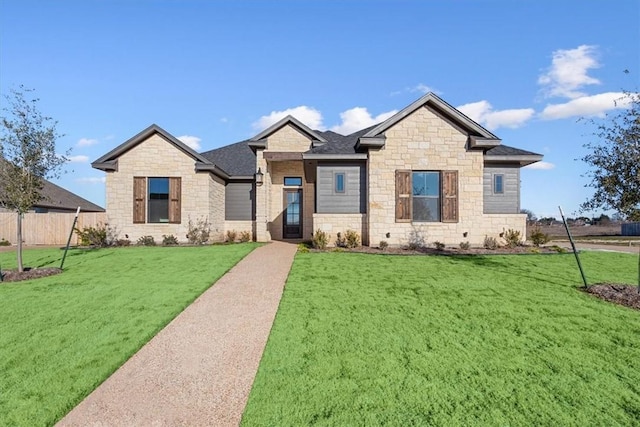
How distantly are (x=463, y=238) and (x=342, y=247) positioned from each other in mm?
4951

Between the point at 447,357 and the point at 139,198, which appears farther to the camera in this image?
the point at 139,198

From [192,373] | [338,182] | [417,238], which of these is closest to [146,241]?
[338,182]

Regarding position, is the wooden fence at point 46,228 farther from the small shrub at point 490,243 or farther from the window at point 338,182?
the small shrub at point 490,243

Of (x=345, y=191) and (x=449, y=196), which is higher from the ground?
(x=345, y=191)

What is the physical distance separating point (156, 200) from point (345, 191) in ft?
29.4

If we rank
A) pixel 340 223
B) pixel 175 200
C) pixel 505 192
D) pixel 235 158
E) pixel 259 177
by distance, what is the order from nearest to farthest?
1. pixel 340 223
2. pixel 505 192
3. pixel 175 200
4. pixel 259 177
5. pixel 235 158

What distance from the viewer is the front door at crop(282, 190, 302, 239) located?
57.7ft

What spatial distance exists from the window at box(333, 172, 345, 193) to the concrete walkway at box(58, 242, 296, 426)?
7992mm

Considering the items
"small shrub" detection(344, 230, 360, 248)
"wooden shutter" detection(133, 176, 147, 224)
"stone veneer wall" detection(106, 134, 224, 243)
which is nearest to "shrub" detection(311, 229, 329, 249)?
"small shrub" detection(344, 230, 360, 248)

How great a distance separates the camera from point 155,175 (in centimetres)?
1529

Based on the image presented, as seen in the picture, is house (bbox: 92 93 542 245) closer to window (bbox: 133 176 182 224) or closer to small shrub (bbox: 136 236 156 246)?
window (bbox: 133 176 182 224)

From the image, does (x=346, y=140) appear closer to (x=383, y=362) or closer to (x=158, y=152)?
(x=158, y=152)

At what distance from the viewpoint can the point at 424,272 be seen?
8594 mm

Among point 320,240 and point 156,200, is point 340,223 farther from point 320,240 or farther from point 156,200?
point 156,200
